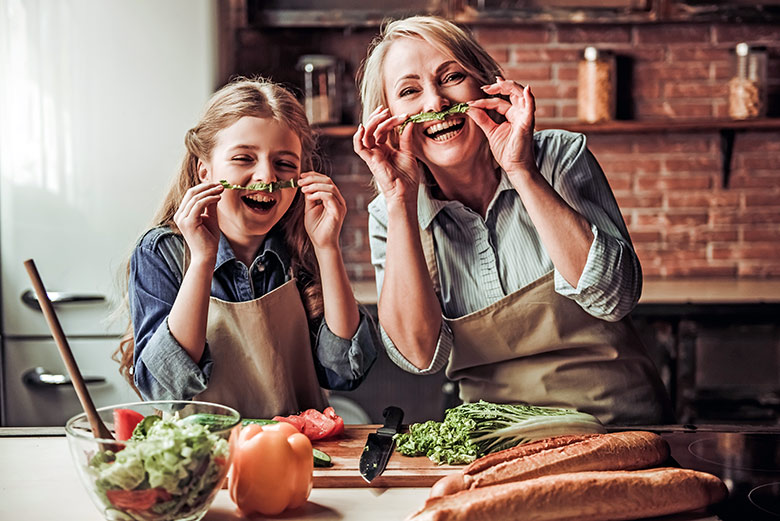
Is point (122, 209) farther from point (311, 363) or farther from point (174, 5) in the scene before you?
point (311, 363)

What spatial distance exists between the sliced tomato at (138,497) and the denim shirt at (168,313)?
0.40 metres

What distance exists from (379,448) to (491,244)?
1.81ft

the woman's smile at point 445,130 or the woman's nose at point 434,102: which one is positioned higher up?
the woman's nose at point 434,102

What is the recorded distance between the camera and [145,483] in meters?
0.98

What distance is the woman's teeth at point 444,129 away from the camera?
162 cm

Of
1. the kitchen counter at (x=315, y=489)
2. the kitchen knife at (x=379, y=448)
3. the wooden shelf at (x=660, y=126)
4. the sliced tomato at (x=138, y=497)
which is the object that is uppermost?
the wooden shelf at (x=660, y=126)

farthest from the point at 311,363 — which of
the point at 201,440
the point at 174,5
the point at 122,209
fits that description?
the point at 174,5

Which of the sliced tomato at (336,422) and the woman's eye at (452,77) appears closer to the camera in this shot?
the sliced tomato at (336,422)

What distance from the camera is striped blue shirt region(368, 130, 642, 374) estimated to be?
1.62 meters

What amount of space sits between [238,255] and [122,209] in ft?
4.87

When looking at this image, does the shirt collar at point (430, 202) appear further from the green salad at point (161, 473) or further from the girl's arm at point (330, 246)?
the green salad at point (161, 473)

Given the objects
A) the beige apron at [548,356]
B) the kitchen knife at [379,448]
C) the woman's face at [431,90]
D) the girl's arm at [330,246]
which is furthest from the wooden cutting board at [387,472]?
the woman's face at [431,90]

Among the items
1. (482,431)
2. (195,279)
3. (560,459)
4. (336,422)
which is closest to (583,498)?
(560,459)

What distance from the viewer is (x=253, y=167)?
150 cm
